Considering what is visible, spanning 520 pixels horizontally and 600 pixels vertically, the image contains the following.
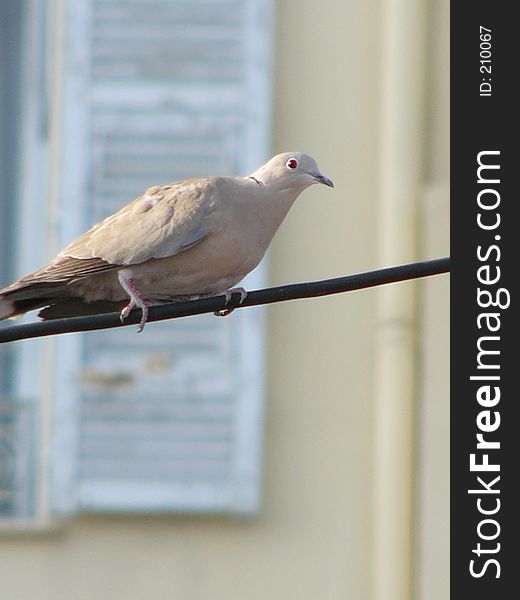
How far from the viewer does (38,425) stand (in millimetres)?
9609

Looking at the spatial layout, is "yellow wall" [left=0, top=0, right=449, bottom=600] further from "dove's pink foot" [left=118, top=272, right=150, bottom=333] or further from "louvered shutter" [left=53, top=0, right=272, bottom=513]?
"dove's pink foot" [left=118, top=272, right=150, bottom=333]

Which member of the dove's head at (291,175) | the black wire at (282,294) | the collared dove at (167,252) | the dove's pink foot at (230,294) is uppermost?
the dove's head at (291,175)

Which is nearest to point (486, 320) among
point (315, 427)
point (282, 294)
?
point (315, 427)

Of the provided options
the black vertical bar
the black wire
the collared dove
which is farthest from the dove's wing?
the black vertical bar

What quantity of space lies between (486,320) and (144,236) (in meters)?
2.13

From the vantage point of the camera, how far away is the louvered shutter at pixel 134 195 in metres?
9.47

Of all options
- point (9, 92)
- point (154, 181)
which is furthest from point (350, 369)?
point (9, 92)

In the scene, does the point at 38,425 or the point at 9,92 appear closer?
the point at 38,425

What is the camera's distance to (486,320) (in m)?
8.31

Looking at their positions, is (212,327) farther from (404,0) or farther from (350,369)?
(404,0)

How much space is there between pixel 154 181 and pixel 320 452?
1414 millimetres

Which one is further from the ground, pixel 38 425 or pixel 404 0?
pixel 404 0

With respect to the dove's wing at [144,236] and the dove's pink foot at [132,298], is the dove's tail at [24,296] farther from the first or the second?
the dove's pink foot at [132,298]

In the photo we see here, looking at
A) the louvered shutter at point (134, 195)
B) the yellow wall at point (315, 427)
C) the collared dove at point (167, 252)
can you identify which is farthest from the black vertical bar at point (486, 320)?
the collared dove at point (167, 252)
